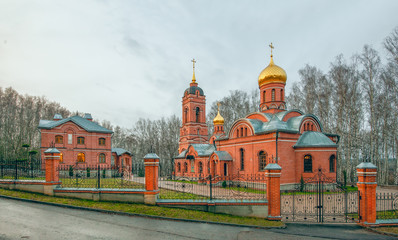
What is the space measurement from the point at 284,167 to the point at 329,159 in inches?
130

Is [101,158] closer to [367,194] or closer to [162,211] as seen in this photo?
[162,211]

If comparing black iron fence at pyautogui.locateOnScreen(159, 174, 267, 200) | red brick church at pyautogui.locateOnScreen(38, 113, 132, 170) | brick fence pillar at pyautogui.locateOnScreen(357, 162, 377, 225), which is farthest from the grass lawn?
red brick church at pyautogui.locateOnScreen(38, 113, 132, 170)

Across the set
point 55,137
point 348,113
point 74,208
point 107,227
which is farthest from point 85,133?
point 348,113

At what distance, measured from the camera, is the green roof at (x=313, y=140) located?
1792cm

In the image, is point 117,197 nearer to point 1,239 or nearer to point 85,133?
point 1,239

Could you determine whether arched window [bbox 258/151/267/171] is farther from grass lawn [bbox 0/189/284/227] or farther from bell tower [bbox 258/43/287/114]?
grass lawn [bbox 0/189/284/227]

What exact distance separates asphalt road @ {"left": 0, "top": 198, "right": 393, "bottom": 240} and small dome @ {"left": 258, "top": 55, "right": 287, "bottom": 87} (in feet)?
49.2

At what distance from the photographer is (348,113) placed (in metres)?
23.8

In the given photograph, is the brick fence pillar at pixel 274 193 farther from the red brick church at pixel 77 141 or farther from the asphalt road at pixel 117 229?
the red brick church at pixel 77 141

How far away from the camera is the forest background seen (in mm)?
20969

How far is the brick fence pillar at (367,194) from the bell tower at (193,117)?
885 inches

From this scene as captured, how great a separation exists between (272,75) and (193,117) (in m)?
12.2

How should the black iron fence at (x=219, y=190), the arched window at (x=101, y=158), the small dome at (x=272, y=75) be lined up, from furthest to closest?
1. the arched window at (x=101, y=158)
2. the small dome at (x=272, y=75)
3. the black iron fence at (x=219, y=190)

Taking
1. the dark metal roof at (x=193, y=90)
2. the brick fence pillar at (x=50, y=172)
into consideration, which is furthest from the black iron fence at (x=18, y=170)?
the dark metal roof at (x=193, y=90)
